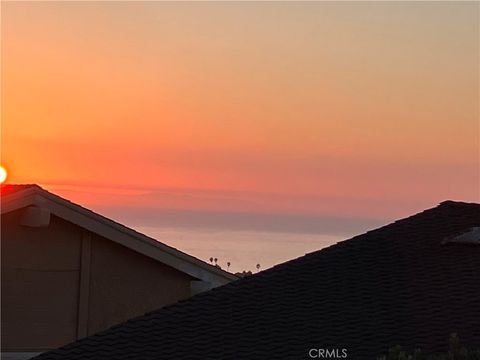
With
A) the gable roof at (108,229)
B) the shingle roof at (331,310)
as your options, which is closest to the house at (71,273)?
the gable roof at (108,229)

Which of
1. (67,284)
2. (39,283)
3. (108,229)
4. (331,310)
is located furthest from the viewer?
(108,229)

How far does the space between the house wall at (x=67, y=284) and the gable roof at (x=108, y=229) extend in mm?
236

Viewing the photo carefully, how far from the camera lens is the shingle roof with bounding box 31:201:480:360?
13.4 m

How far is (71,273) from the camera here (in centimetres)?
1762

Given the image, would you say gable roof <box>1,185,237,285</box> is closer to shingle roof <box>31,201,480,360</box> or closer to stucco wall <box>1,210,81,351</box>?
stucco wall <box>1,210,81,351</box>

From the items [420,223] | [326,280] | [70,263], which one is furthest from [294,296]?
[70,263]

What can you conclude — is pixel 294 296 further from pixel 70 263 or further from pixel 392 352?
pixel 392 352

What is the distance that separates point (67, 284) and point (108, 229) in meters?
1.33

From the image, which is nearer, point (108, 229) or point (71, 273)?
point (71, 273)

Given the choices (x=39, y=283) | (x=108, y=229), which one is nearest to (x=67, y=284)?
(x=39, y=283)

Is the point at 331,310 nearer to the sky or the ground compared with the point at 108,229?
nearer to the ground

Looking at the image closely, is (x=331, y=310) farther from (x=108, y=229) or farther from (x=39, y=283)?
(x=39, y=283)

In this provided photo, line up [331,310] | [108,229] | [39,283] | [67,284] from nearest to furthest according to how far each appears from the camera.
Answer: [331,310]
[39,283]
[67,284]
[108,229]

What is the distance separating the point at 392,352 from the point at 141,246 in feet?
32.7
